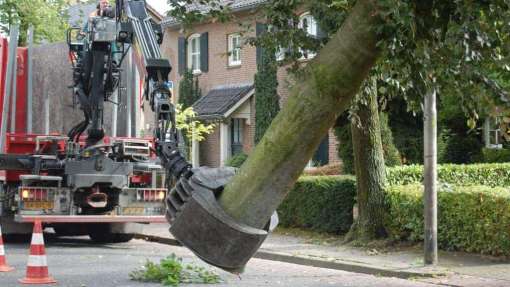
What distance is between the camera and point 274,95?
2592 centimetres

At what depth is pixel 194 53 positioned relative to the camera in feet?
101

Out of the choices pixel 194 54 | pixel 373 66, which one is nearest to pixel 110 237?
pixel 373 66

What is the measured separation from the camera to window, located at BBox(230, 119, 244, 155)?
2861cm

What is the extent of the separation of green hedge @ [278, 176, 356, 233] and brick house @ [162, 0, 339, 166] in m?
7.94

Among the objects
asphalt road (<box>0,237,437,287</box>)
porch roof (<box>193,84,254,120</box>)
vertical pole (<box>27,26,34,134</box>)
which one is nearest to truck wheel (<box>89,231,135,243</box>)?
asphalt road (<box>0,237,437,287</box>)

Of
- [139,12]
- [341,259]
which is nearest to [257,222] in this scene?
[139,12]

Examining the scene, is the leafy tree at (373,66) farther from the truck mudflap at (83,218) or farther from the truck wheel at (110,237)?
the truck wheel at (110,237)

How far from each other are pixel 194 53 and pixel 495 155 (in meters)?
11.4

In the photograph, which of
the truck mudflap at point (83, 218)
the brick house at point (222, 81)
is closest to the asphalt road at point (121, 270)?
the truck mudflap at point (83, 218)

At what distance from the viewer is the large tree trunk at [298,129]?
528 centimetres

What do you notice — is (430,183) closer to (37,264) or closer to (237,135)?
(37,264)

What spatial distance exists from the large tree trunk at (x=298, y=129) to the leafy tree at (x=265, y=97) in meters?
20.2

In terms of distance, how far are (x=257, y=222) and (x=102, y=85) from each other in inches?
355

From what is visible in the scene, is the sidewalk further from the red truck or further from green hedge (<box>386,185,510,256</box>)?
the red truck
